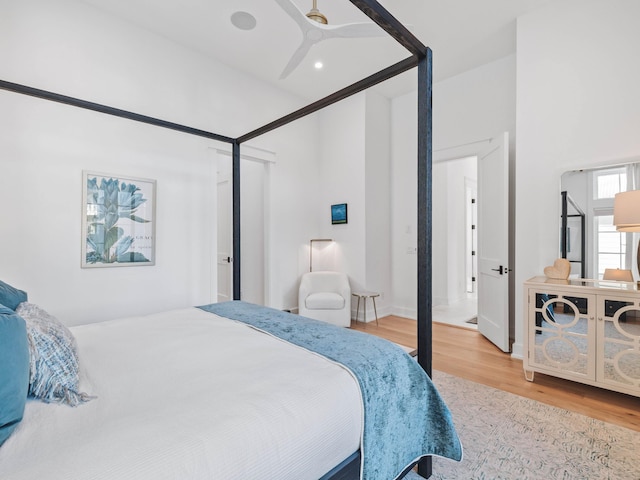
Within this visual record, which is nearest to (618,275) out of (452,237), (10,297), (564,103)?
(564,103)

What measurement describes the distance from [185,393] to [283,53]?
355 cm

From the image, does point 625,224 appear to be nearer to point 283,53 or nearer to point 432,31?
point 432,31

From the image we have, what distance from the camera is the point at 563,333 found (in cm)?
235

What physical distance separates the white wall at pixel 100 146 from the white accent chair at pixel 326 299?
1.18 meters

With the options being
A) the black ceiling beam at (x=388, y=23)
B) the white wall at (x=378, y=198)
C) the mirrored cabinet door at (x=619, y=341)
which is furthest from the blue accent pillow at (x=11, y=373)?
the white wall at (x=378, y=198)

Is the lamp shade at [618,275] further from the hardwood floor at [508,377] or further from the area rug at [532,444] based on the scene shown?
the area rug at [532,444]

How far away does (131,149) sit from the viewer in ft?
9.26

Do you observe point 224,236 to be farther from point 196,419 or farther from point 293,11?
point 196,419

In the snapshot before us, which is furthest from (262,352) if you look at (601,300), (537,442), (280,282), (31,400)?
→ (280,282)

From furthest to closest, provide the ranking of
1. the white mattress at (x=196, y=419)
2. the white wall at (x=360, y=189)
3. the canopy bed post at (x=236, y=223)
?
1. the white wall at (x=360, y=189)
2. the canopy bed post at (x=236, y=223)
3. the white mattress at (x=196, y=419)

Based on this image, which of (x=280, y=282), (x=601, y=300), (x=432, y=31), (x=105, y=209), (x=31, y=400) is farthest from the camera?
(x=280, y=282)

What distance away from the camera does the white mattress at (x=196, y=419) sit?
2.22 feet

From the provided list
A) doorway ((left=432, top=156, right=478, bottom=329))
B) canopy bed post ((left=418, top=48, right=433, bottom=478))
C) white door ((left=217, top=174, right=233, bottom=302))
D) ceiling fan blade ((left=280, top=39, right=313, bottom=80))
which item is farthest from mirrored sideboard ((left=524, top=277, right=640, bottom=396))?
white door ((left=217, top=174, right=233, bottom=302))

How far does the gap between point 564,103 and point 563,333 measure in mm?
1987
